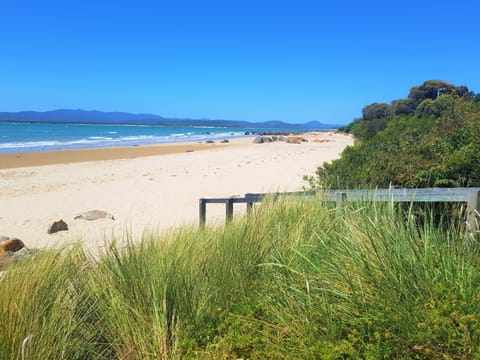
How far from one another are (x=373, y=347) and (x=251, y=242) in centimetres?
156

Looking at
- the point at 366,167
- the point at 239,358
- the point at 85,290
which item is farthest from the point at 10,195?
the point at 239,358

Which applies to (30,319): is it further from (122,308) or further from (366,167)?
(366,167)

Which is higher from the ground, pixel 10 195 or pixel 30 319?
pixel 30 319

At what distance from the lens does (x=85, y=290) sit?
2752mm

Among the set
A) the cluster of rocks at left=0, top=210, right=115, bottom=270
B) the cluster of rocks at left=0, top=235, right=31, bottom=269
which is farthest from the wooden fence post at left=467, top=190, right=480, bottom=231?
the cluster of rocks at left=0, top=235, right=31, bottom=269

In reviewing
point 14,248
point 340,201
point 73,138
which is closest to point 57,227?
point 14,248

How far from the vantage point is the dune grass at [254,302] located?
2121 mm

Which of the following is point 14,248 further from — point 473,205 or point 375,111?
point 375,111

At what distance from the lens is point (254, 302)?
2.71 metres

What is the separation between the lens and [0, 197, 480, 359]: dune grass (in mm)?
2121

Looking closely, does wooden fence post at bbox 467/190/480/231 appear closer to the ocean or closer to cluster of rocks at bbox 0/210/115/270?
cluster of rocks at bbox 0/210/115/270

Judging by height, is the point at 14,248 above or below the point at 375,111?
below

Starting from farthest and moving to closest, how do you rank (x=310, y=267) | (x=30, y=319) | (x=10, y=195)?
(x=10, y=195) → (x=310, y=267) → (x=30, y=319)

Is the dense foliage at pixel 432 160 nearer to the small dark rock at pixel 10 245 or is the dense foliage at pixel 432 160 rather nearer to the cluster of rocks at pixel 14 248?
the cluster of rocks at pixel 14 248
